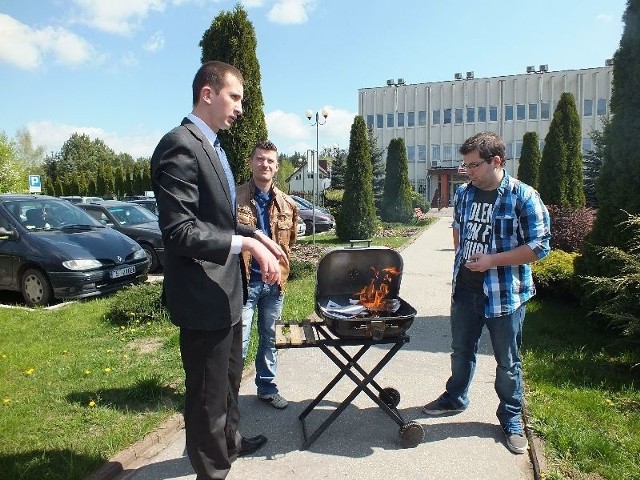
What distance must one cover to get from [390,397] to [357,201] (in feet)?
48.1

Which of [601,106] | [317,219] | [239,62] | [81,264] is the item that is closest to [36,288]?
[81,264]

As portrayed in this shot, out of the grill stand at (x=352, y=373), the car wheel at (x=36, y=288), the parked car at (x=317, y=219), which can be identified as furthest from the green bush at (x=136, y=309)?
the parked car at (x=317, y=219)

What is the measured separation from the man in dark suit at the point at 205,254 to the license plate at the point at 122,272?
635cm

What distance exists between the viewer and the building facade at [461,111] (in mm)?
51281

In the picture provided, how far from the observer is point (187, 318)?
8.30ft

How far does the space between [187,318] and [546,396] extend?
11.3 ft

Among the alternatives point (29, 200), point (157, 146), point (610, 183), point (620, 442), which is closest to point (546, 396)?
point (620, 442)

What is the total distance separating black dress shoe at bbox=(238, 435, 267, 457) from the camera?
3.51 metres

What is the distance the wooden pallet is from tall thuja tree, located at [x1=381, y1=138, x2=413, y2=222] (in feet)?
75.5

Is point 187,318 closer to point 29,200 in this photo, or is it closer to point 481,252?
point 481,252

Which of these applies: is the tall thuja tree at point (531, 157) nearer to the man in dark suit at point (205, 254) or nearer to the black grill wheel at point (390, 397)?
the black grill wheel at point (390, 397)

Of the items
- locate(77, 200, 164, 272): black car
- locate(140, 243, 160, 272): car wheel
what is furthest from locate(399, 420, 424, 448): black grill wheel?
locate(140, 243, 160, 272): car wheel

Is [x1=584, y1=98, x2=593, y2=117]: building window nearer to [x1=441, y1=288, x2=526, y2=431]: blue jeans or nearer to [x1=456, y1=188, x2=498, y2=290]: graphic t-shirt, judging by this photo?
[x1=456, y1=188, x2=498, y2=290]: graphic t-shirt

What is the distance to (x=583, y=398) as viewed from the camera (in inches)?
171
